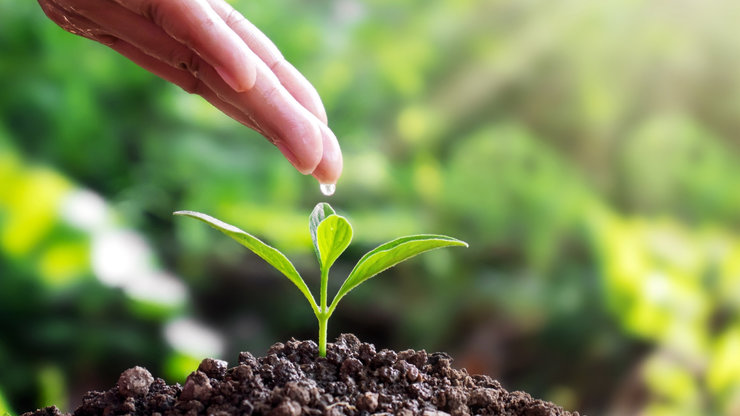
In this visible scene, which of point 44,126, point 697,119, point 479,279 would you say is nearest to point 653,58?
point 697,119

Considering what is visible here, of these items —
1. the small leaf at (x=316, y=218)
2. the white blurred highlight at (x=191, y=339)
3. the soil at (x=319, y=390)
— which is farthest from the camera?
the white blurred highlight at (x=191, y=339)

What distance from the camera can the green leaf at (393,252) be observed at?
587 mm

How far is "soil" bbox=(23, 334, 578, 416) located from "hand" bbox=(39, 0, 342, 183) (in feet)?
0.68

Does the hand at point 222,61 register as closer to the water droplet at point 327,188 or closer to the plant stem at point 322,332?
the water droplet at point 327,188

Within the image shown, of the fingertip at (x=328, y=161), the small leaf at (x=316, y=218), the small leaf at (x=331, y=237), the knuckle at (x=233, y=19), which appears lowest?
the small leaf at (x=331, y=237)

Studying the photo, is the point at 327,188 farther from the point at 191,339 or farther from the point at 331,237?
the point at 191,339

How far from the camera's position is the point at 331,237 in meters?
0.62

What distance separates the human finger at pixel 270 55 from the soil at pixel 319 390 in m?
0.29

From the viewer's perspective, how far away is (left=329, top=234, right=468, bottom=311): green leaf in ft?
1.93

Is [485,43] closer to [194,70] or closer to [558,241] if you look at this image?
[558,241]

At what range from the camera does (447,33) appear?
229 cm

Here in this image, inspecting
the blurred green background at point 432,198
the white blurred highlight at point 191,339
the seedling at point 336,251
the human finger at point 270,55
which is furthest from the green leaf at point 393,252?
the white blurred highlight at point 191,339

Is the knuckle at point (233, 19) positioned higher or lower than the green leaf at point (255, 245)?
higher

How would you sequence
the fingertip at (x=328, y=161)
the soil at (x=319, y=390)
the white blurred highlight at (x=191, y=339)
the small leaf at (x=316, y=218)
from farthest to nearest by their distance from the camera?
the white blurred highlight at (x=191, y=339)
the fingertip at (x=328, y=161)
the small leaf at (x=316, y=218)
the soil at (x=319, y=390)
